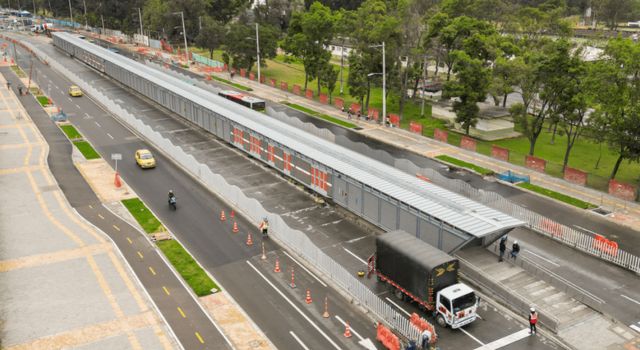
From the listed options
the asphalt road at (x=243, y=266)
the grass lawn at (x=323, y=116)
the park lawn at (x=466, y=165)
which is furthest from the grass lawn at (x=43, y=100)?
the park lawn at (x=466, y=165)


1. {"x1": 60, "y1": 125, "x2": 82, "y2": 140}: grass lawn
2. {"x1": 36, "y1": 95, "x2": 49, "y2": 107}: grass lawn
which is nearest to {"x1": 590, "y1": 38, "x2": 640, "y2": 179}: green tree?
{"x1": 60, "y1": 125, "x2": 82, "y2": 140}: grass lawn

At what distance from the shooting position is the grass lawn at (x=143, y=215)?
44531mm

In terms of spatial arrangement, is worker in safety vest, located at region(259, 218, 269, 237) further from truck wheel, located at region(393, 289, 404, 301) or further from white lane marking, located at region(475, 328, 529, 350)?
white lane marking, located at region(475, 328, 529, 350)

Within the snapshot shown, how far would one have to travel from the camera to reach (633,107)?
48875mm

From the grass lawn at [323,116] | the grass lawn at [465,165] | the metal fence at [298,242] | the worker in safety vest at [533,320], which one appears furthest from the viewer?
the grass lawn at [323,116]

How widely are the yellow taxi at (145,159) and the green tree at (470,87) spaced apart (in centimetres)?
3860

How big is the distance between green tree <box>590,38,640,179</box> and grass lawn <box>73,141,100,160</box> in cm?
5305

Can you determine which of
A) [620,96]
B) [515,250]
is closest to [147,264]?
[515,250]

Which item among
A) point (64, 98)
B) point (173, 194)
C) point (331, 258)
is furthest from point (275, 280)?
point (64, 98)

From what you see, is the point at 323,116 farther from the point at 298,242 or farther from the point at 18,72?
the point at 18,72

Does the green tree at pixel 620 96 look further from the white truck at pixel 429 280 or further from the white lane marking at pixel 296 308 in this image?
the white lane marking at pixel 296 308

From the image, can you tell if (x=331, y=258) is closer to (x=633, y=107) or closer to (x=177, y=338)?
(x=177, y=338)

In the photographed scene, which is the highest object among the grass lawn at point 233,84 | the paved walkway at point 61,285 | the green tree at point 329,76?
the green tree at point 329,76

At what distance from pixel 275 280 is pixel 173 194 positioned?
18479 mm
